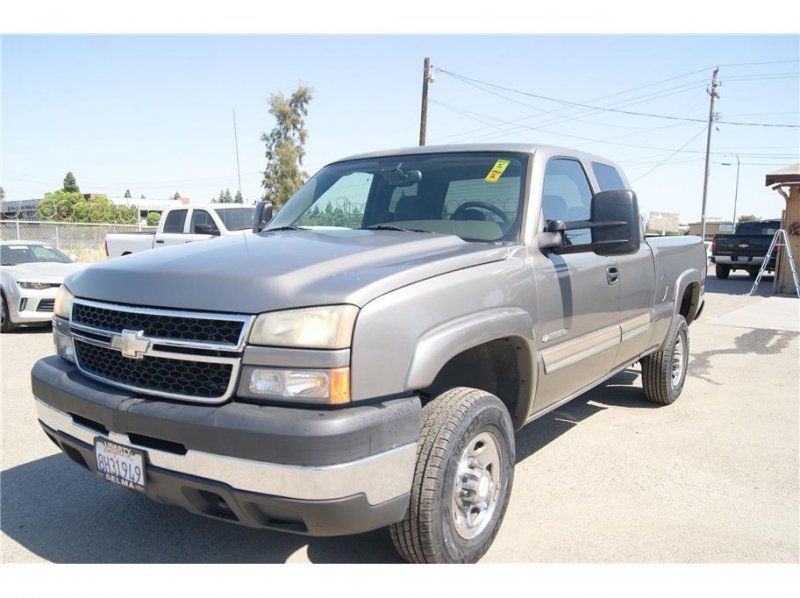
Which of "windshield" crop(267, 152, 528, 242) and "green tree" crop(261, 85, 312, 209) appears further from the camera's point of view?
"green tree" crop(261, 85, 312, 209)

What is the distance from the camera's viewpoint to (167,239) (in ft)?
44.7

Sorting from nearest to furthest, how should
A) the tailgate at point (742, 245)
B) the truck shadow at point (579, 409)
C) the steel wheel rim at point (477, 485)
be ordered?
1. the steel wheel rim at point (477, 485)
2. the truck shadow at point (579, 409)
3. the tailgate at point (742, 245)

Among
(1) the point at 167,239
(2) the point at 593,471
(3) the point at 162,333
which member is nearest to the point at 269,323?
(3) the point at 162,333

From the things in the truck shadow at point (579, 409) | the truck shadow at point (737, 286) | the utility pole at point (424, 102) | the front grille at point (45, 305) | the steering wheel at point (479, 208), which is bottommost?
the truck shadow at point (737, 286)

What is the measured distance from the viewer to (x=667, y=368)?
17.6ft

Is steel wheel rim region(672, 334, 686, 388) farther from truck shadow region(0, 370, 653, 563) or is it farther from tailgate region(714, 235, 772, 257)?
tailgate region(714, 235, 772, 257)

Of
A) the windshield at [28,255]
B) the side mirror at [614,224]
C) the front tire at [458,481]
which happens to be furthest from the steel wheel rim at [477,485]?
the windshield at [28,255]

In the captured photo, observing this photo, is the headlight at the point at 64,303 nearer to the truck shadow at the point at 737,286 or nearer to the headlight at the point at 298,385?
the headlight at the point at 298,385

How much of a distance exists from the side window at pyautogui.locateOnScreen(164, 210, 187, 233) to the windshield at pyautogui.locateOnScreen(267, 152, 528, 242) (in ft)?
34.1

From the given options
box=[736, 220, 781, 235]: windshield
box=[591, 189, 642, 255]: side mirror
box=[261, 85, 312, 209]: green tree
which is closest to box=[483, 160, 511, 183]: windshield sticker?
box=[591, 189, 642, 255]: side mirror

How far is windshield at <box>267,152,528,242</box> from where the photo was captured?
137 inches

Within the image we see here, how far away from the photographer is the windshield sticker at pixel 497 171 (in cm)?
360

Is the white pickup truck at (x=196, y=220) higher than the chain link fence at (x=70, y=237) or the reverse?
higher

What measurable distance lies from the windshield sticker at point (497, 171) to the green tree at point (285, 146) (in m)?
37.6
